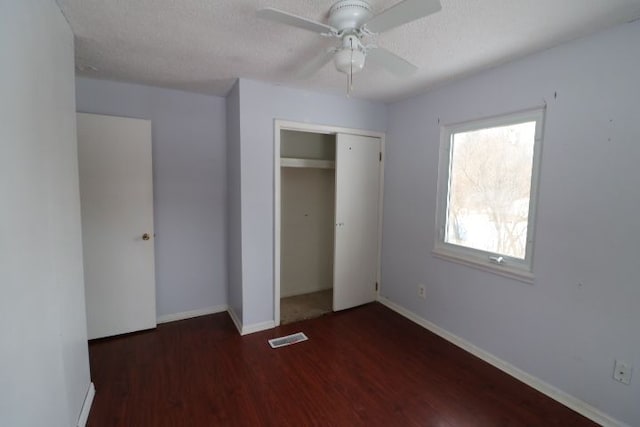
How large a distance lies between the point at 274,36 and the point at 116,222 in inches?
86.9

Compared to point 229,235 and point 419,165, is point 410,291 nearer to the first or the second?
point 419,165

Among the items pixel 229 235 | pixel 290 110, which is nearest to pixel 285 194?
pixel 229 235

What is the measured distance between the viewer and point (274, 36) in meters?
1.86

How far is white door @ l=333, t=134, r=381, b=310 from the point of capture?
3258mm

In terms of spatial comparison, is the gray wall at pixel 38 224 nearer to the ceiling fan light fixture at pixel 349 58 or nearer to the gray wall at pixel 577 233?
the ceiling fan light fixture at pixel 349 58

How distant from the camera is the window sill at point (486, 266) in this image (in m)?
2.16

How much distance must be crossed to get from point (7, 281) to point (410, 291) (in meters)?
3.13

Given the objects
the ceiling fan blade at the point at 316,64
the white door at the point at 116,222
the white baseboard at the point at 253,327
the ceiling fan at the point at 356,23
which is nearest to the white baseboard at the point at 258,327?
the white baseboard at the point at 253,327

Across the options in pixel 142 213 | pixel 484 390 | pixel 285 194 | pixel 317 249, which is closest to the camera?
pixel 484 390

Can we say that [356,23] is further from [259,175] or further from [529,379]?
[529,379]

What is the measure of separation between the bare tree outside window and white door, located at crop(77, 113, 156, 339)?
2993 mm

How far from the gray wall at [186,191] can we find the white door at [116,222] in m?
0.18

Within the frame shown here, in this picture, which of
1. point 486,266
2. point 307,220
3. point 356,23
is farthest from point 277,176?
point 486,266

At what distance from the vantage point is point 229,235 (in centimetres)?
325
